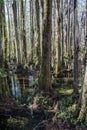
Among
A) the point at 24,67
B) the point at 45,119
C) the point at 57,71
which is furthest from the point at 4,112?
the point at 24,67

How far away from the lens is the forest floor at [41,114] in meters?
6.84

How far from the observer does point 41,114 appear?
7.99 m

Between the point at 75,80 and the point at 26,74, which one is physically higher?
the point at 75,80

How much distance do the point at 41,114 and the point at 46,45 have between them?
3.07 meters

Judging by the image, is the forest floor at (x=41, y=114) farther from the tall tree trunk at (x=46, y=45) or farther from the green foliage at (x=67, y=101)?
the tall tree trunk at (x=46, y=45)

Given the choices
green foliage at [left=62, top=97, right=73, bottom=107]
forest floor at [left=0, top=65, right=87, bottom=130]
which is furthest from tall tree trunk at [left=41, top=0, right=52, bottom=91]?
green foliage at [left=62, top=97, right=73, bottom=107]

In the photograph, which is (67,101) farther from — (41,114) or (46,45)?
(46,45)

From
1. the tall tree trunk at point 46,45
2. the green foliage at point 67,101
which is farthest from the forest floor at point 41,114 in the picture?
the tall tree trunk at point 46,45

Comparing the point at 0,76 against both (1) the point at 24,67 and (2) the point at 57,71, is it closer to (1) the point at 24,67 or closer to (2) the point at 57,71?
(2) the point at 57,71

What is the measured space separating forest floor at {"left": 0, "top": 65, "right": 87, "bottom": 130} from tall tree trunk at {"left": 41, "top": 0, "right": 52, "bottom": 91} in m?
0.76

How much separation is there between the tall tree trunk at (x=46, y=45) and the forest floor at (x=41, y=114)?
0.76m

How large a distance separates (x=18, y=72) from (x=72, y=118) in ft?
39.1

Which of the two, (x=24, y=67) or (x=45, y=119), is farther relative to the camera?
(x=24, y=67)

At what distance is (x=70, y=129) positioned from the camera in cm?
662
